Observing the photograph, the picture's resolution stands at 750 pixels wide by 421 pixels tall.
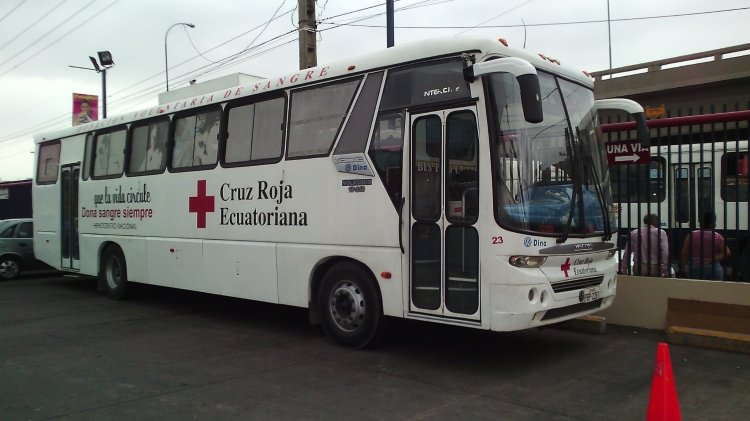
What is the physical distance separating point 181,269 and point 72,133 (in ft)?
16.2

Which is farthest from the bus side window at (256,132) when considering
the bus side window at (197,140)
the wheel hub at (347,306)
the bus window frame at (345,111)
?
the wheel hub at (347,306)

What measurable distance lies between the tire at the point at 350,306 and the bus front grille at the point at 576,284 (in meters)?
1.94

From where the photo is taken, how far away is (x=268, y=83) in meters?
8.19

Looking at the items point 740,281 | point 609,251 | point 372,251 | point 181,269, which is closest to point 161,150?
point 181,269

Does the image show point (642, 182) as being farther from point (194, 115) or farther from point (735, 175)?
point (194, 115)

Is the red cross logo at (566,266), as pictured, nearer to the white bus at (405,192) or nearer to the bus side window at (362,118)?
the white bus at (405,192)

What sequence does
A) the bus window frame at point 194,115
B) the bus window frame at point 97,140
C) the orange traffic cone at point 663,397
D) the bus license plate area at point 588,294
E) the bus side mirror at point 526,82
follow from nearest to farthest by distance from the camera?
the orange traffic cone at point 663,397 → the bus side mirror at point 526,82 → the bus license plate area at point 588,294 → the bus window frame at point 194,115 → the bus window frame at point 97,140

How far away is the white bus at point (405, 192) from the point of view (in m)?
5.76

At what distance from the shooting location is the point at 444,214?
6109mm

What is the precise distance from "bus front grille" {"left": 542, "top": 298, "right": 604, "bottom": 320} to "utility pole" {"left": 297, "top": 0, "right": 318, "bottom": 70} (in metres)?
9.10

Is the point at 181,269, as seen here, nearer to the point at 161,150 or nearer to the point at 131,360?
the point at 161,150

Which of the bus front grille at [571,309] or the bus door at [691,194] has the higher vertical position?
the bus door at [691,194]

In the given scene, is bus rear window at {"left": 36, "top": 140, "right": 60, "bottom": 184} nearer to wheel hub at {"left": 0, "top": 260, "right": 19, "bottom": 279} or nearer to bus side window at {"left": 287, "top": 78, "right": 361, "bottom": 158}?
wheel hub at {"left": 0, "top": 260, "right": 19, "bottom": 279}

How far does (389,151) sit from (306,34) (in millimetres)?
7925
